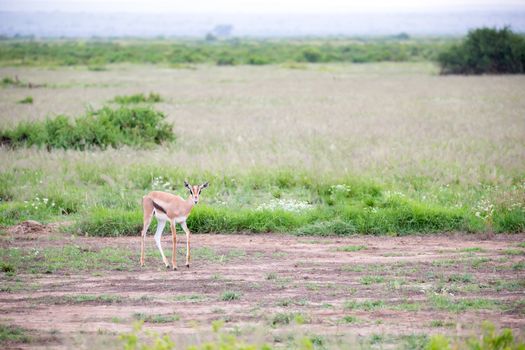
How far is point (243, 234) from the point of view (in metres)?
12.0

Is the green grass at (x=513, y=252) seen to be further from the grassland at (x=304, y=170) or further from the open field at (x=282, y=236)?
the grassland at (x=304, y=170)

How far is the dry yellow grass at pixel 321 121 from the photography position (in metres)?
16.5

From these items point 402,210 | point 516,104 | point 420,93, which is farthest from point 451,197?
point 420,93

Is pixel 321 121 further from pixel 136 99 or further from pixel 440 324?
pixel 440 324

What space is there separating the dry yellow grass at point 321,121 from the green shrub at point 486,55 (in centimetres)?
493

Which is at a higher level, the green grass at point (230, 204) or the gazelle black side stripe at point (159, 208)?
the gazelle black side stripe at point (159, 208)

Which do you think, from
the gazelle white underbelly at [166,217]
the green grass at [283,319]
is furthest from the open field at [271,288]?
the gazelle white underbelly at [166,217]

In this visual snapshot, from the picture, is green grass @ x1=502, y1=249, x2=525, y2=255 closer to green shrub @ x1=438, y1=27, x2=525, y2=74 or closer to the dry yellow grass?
the dry yellow grass

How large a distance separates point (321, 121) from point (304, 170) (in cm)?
1071

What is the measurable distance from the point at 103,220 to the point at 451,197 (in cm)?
662

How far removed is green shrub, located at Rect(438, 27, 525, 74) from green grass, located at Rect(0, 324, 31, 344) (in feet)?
160

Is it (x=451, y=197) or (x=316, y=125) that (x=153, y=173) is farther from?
(x=316, y=125)

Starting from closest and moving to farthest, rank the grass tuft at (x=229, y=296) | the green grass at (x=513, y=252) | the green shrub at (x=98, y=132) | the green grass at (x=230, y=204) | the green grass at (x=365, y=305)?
the green grass at (x=365, y=305) < the grass tuft at (x=229, y=296) < the green grass at (x=513, y=252) < the green grass at (x=230, y=204) < the green shrub at (x=98, y=132)

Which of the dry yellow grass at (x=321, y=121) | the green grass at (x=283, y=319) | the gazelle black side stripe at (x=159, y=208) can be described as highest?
the gazelle black side stripe at (x=159, y=208)
